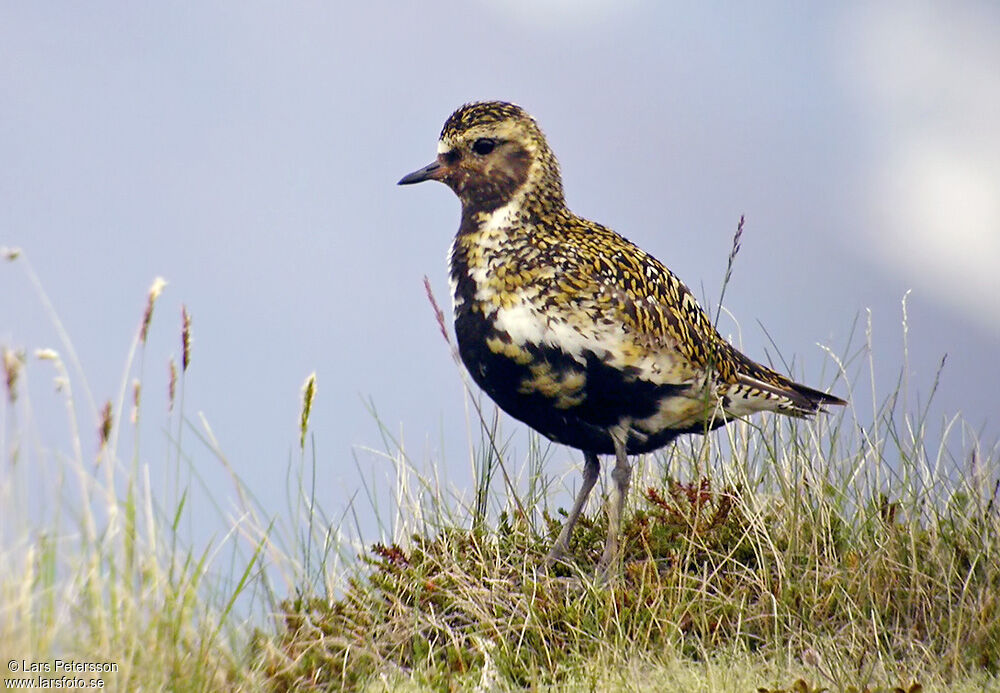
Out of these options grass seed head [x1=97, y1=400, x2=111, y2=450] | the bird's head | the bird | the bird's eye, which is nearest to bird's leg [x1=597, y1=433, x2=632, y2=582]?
the bird

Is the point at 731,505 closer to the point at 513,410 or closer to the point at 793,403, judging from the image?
the point at 793,403

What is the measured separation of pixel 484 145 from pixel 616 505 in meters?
1.75

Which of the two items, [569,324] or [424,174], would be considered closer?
[569,324]

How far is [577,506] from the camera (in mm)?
5738

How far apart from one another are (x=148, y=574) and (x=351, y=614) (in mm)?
→ 1100

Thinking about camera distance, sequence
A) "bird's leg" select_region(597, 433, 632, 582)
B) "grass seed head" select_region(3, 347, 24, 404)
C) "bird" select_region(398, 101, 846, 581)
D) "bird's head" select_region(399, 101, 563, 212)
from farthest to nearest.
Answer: "bird's head" select_region(399, 101, 563, 212) < "bird's leg" select_region(597, 433, 632, 582) < "bird" select_region(398, 101, 846, 581) < "grass seed head" select_region(3, 347, 24, 404)

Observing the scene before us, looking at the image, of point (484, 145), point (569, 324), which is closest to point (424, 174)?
point (484, 145)

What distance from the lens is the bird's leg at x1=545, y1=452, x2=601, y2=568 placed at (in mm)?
5684

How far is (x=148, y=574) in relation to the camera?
4.50 metres

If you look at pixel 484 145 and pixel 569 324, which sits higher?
pixel 484 145

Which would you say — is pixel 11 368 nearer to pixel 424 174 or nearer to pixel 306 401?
pixel 306 401

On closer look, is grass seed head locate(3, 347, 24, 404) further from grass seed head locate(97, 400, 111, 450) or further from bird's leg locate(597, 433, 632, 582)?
bird's leg locate(597, 433, 632, 582)

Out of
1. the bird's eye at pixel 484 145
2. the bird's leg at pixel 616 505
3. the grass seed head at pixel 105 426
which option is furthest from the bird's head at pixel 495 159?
the grass seed head at pixel 105 426

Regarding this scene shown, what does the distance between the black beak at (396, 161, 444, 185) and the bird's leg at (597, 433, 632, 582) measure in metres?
1.54
